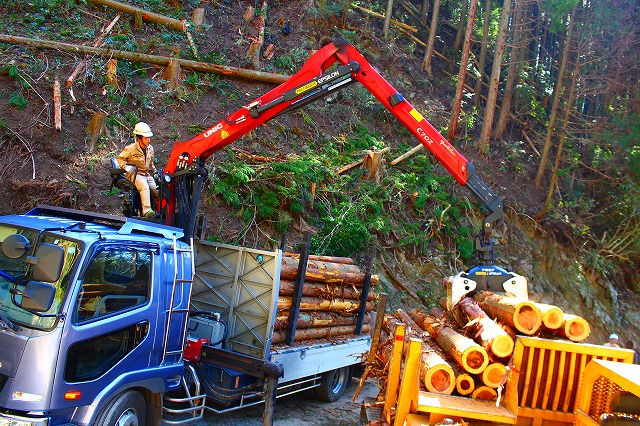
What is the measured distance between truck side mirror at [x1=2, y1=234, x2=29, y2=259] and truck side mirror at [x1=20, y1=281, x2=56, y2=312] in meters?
0.28

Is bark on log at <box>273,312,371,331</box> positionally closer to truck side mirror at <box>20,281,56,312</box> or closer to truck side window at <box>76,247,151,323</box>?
→ truck side window at <box>76,247,151,323</box>

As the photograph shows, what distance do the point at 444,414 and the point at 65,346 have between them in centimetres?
354

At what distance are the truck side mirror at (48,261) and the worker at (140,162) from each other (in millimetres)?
2928

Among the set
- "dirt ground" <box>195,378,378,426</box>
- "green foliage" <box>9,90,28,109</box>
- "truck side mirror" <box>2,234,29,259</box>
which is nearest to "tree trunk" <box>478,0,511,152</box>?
"dirt ground" <box>195,378,378,426</box>

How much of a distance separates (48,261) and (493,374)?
14.2 feet

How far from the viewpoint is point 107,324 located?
5.56m

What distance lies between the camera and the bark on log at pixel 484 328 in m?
5.45

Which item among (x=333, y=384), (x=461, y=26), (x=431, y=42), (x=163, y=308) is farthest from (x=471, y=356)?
(x=461, y=26)

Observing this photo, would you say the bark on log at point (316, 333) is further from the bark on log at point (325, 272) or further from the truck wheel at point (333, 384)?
the bark on log at point (325, 272)

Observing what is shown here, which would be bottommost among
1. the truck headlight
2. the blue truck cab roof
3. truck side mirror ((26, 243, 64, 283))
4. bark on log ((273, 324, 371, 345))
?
the truck headlight

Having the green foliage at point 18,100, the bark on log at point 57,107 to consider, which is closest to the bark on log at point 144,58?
the bark on log at point 57,107

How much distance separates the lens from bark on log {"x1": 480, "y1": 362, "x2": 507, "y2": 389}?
213 inches

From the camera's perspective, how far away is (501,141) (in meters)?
23.5

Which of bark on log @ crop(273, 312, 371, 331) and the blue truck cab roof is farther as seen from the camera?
bark on log @ crop(273, 312, 371, 331)
